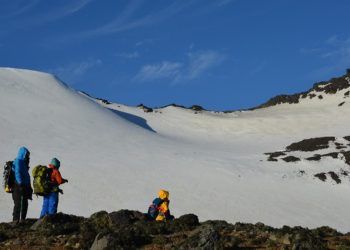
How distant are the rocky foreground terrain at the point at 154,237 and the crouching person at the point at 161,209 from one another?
143cm

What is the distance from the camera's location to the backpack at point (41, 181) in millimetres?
15906

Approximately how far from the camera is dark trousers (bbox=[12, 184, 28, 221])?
15938 mm

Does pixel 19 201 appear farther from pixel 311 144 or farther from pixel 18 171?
pixel 311 144

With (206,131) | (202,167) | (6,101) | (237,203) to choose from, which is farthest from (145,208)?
(206,131)

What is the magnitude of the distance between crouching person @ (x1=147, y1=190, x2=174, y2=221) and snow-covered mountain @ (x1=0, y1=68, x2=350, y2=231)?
11671 millimetres

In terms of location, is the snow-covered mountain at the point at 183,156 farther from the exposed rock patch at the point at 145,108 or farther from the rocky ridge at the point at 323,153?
the exposed rock patch at the point at 145,108

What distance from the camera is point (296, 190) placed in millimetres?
38656

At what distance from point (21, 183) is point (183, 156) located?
31.2 meters

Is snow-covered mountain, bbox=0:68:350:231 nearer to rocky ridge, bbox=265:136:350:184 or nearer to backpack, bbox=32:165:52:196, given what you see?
rocky ridge, bbox=265:136:350:184

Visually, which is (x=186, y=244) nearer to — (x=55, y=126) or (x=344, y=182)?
(x=344, y=182)

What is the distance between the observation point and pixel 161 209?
17672 mm

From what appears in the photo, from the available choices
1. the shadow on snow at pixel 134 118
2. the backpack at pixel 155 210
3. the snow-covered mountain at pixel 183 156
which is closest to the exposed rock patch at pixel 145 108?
the snow-covered mountain at pixel 183 156

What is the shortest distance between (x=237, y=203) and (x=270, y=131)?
35.8m

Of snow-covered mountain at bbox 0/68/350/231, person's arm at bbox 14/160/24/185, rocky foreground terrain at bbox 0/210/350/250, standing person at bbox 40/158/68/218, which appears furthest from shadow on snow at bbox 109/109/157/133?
rocky foreground terrain at bbox 0/210/350/250
